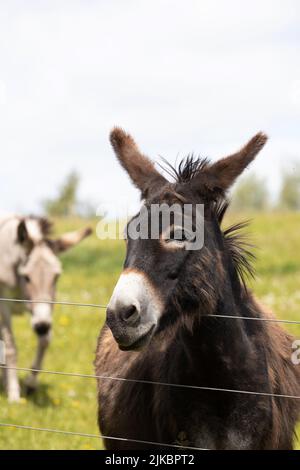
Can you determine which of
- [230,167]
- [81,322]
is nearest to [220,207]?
[230,167]

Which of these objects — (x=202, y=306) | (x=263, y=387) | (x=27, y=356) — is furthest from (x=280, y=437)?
(x=27, y=356)

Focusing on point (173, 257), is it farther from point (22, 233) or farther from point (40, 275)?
point (22, 233)

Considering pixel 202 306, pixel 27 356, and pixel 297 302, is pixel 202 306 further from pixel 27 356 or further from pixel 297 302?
pixel 297 302

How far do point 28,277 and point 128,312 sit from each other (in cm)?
564

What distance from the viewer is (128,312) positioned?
3.49 m

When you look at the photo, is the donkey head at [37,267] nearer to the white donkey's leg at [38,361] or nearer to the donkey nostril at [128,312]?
the white donkey's leg at [38,361]

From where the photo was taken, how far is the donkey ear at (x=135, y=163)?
13.7 ft

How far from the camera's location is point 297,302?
12586 mm

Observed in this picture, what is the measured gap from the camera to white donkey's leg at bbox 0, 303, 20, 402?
8.69 metres

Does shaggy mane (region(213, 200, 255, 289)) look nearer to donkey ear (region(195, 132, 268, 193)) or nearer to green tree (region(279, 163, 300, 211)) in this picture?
donkey ear (region(195, 132, 268, 193))
